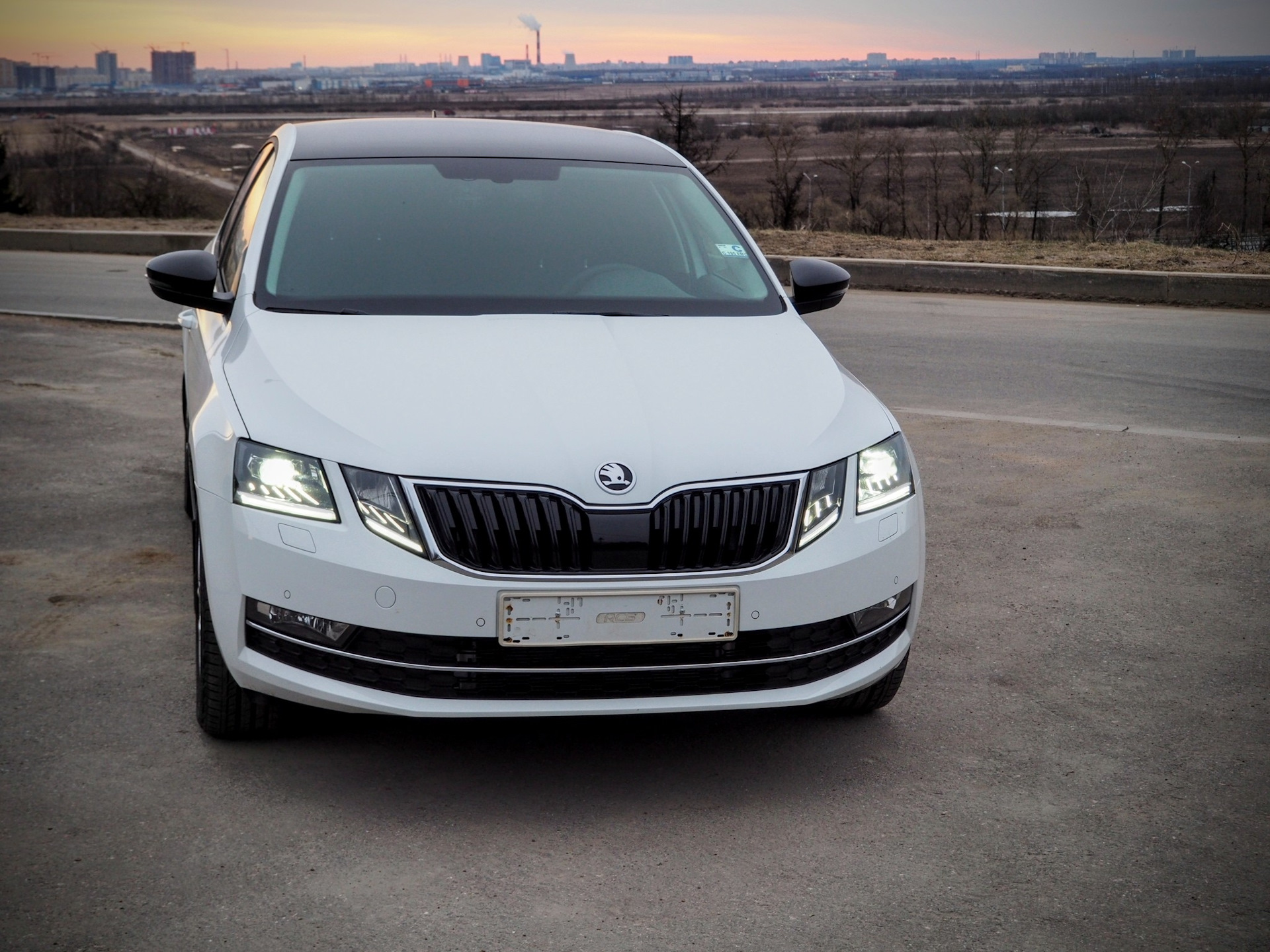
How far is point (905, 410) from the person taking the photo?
852 cm

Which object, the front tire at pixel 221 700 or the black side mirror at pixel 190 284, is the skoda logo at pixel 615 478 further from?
the black side mirror at pixel 190 284

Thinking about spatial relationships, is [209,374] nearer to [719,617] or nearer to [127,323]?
[719,617]

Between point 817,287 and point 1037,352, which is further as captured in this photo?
point 1037,352

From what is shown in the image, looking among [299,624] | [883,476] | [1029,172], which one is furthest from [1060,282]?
[1029,172]

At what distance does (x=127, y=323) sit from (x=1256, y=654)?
10.3 m

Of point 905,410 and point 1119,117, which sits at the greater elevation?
point 1119,117

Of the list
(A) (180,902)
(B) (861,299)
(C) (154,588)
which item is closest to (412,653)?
(A) (180,902)

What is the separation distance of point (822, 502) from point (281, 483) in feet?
4.46

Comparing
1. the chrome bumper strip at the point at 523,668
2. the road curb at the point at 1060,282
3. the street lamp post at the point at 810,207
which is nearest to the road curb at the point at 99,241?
the road curb at the point at 1060,282

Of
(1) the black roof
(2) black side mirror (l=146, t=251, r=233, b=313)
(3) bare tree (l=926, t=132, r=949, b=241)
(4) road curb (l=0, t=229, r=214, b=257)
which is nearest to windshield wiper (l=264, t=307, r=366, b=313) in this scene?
(2) black side mirror (l=146, t=251, r=233, b=313)

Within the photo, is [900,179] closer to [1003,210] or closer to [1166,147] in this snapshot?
[1003,210]

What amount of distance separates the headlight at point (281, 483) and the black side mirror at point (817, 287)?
6.82ft

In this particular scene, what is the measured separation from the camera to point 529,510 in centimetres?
321

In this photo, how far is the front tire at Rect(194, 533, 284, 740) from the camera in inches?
141
